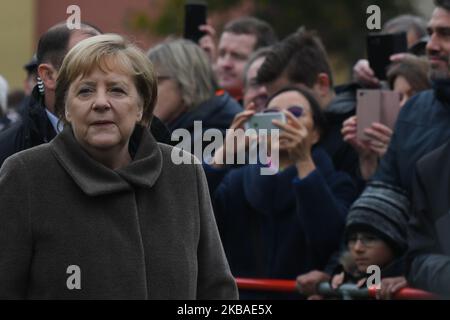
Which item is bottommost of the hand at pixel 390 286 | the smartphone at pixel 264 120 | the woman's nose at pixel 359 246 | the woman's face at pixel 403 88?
the hand at pixel 390 286

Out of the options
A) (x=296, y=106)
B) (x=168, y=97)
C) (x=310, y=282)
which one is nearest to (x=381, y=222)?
(x=310, y=282)

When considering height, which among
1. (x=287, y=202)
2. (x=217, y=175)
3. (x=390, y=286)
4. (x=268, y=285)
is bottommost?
(x=268, y=285)

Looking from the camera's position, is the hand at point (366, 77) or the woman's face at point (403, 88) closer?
the woman's face at point (403, 88)

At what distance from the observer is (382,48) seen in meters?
7.57

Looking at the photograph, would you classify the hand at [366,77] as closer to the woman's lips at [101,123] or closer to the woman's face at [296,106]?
the woman's face at [296,106]

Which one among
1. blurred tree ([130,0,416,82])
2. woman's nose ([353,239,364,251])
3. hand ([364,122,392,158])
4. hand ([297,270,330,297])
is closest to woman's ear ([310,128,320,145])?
hand ([364,122,392,158])

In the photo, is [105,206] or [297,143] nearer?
[105,206]

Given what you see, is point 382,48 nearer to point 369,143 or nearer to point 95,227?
point 369,143

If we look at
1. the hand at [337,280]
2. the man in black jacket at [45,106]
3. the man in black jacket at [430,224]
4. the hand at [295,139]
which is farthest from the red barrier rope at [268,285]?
the man in black jacket at [45,106]

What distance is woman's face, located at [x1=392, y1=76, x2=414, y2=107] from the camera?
24.2ft

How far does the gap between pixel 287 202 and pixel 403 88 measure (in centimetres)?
91

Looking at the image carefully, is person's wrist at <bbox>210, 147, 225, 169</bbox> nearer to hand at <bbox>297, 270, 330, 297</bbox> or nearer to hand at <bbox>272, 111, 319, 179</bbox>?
hand at <bbox>272, 111, 319, 179</bbox>

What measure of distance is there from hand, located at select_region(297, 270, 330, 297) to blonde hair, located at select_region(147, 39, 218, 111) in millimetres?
1320

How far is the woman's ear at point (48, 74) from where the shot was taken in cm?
563
